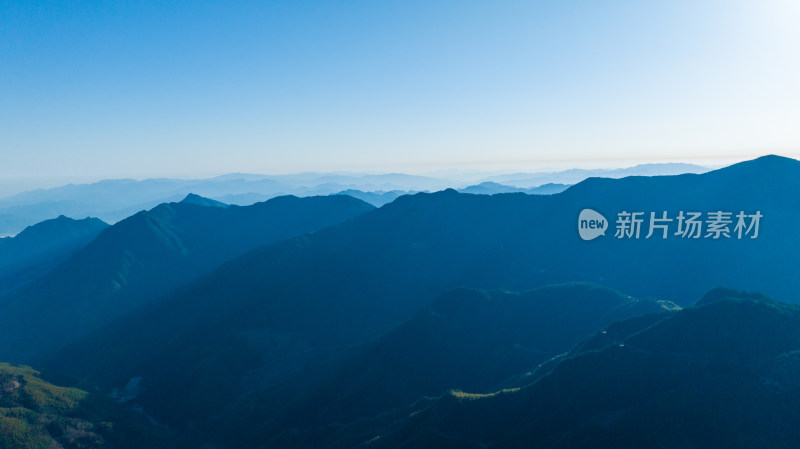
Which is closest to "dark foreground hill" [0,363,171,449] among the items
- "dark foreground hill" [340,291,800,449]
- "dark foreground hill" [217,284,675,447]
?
"dark foreground hill" [217,284,675,447]

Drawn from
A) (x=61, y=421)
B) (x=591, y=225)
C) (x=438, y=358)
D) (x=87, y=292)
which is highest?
(x=591, y=225)

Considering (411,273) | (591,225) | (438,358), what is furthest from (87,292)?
(591,225)

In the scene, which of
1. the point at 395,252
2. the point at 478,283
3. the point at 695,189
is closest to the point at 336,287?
the point at 395,252

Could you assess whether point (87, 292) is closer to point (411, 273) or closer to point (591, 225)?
point (411, 273)

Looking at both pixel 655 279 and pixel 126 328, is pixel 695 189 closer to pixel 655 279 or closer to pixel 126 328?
pixel 655 279

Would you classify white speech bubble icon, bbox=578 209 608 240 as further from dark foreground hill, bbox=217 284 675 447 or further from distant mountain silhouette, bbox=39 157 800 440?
dark foreground hill, bbox=217 284 675 447

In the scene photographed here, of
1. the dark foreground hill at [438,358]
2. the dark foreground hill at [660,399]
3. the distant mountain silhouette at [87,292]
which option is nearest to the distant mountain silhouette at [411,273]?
the dark foreground hill at [438,358]

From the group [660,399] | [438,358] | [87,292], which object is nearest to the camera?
[660,399]
